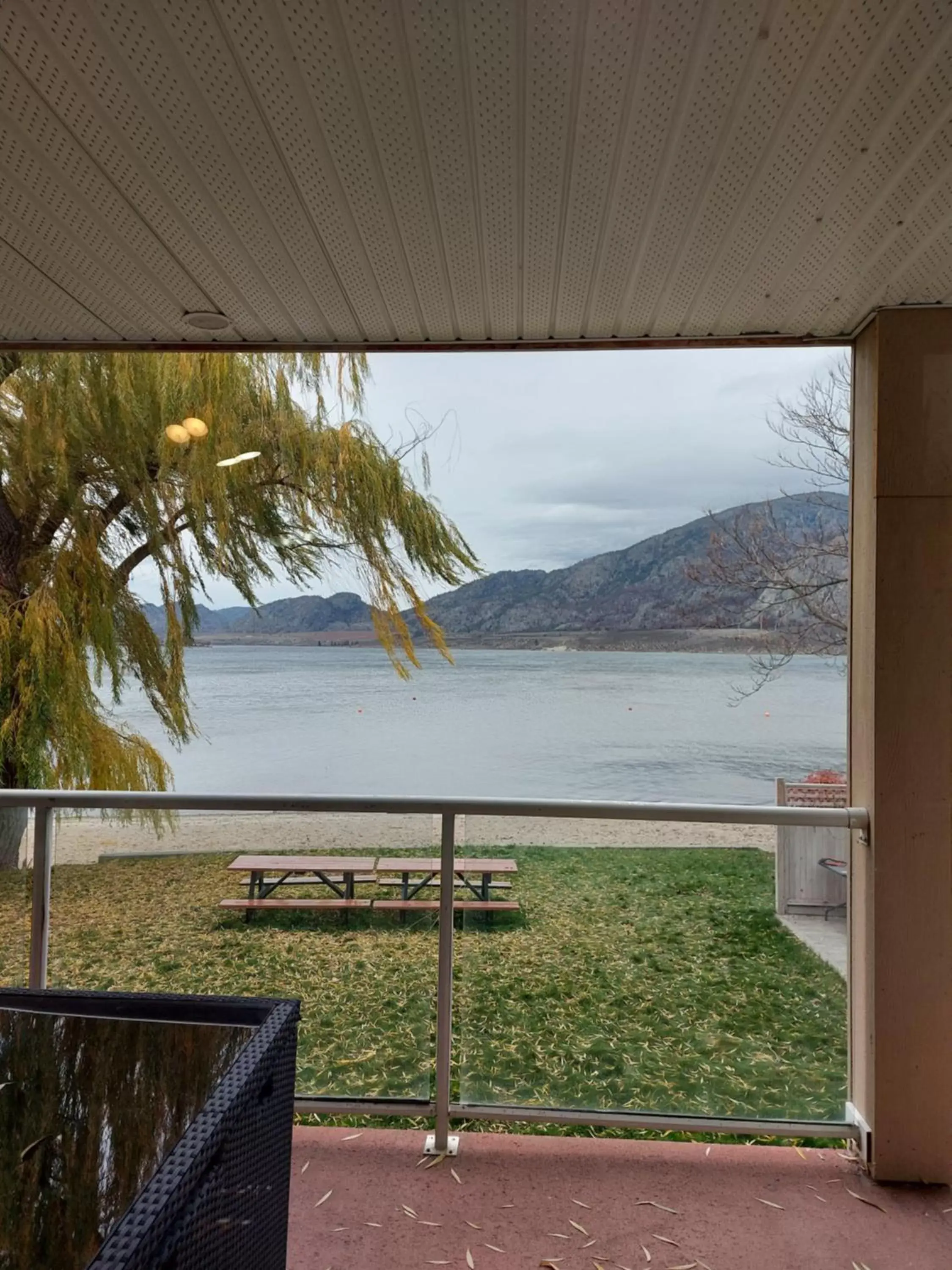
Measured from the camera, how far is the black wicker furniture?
40.9 inches

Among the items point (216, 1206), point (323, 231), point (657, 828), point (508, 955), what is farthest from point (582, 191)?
point (508, 955)

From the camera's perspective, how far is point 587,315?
8.10ft

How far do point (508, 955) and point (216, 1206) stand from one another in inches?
61.6

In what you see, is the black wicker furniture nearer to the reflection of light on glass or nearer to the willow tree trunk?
the willow tree trunk

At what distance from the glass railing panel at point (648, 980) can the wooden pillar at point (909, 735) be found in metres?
0.17

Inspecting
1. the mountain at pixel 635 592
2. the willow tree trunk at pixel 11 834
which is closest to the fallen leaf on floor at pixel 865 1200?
the mountain at pixel 635 592

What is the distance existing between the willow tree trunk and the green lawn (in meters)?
0.27

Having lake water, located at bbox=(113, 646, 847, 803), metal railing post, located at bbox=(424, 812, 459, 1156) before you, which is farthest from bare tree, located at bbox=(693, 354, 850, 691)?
metal railing post, located at bbox=(424, 812, 459, 1156)

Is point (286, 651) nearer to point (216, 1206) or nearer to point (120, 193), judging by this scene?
point (120, 193)

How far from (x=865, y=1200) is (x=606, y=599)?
2.24m

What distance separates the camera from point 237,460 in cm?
398

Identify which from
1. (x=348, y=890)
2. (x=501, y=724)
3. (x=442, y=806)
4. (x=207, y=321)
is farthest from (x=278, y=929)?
(x=207, y=321)

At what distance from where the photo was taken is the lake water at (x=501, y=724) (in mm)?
3018

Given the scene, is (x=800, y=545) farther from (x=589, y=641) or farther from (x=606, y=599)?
(x=589, y=641)
